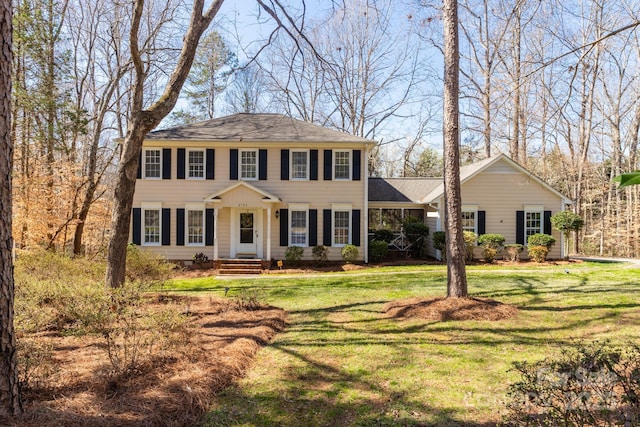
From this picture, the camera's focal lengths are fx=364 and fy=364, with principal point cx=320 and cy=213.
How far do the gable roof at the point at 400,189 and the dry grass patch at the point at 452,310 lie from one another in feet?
35.9

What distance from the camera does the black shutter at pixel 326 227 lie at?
15.6 metres

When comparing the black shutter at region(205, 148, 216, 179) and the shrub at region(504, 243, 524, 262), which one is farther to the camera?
the black shutter at region(205, 148, 216, 179)

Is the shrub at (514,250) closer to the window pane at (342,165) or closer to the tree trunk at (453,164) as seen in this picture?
the window pane at (342,165)

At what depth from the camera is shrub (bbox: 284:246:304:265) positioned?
15094 mm

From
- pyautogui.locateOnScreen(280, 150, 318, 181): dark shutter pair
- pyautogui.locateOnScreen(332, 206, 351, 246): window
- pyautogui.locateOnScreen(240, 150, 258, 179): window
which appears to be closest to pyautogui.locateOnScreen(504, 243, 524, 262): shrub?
pyautogui.locateOnScreen(332, 206, 351, 246): window

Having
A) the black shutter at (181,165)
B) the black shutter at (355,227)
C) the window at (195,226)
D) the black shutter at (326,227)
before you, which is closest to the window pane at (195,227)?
the window at (195,226)

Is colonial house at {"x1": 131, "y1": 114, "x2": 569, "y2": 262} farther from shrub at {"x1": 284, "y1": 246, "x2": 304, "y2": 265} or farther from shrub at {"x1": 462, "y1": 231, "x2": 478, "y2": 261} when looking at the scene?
shrub at {"x1": 462, "y1": 231, "x2": 478, "y2": 261}

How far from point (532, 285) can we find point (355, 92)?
1883 centimetres

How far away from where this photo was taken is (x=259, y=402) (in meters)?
3.62

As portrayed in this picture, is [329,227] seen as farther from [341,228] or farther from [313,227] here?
[313,227]

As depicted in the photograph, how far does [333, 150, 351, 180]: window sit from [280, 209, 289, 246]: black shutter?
2.64m

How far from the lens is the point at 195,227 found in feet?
51.0

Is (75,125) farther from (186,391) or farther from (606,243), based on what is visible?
(606,243)

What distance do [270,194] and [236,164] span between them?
1972 mm
